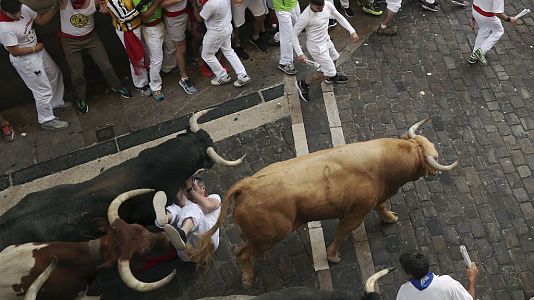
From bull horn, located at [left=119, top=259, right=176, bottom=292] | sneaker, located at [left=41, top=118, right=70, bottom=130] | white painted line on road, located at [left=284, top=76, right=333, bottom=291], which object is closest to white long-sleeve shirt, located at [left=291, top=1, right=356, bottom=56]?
white painted line on road, located at [left=284, top=76, right=333, bottom=291]

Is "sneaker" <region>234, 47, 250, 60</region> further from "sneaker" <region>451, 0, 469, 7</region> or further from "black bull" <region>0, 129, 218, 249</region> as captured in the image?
"sneaker" <region>451, 0, 469, 7</region>

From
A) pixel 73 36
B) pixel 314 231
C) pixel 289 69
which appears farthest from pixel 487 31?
pixel 73 36

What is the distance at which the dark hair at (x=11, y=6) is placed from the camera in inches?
290

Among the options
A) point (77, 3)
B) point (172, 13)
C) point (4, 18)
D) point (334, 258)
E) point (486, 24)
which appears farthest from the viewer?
point (486, 24)

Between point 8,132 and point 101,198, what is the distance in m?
3.32

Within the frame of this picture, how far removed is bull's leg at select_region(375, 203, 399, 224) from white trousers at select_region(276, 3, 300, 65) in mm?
3268

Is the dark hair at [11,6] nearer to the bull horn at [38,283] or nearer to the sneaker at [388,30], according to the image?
the bull horn at [38,283]

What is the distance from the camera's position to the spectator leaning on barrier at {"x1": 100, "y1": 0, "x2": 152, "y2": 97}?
26.7ft

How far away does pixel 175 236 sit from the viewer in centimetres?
604

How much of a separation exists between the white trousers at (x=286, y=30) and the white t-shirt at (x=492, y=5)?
3.00 metres

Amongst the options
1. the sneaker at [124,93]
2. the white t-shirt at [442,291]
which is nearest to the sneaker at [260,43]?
the sneaker at [124,93]

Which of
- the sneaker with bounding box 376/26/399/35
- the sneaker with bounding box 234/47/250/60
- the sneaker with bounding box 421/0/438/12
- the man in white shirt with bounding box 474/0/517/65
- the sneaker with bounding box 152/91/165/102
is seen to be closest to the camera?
the man in white shirt with bounding box 474/0/517/65

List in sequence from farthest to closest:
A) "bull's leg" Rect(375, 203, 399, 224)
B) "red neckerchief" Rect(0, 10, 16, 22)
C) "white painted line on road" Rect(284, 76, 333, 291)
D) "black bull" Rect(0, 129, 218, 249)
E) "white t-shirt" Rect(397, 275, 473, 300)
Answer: "red neckerchief" Rect(0, 10, 16, 22)
"bull's leg" Rect(375, 203, 399, 224)
"white painted line on road" Rect(284, 76, 333, 291)
"black bull" Rect(0, 129, 218, 249)
"white t-shirt" Rect(397, 275, 473, 300)

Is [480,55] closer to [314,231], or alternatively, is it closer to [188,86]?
[314,231]
